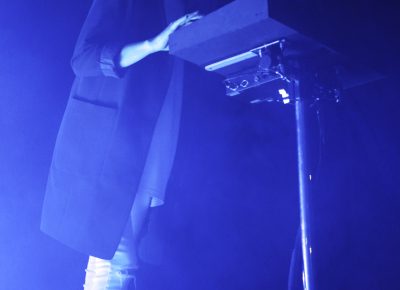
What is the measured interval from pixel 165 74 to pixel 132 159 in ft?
0.68

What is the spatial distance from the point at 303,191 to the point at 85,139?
15.6 inches

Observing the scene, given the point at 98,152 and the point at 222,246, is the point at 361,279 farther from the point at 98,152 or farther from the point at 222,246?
the point at 98,152

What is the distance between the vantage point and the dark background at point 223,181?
93 cm

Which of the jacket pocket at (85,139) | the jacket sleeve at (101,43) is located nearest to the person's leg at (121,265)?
the jacket pocket at (85,139)

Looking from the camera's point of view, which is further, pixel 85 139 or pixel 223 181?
pixel 223 181

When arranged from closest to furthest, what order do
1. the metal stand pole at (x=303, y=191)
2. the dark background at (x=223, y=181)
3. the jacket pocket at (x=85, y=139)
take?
the metal stand pole at (x=303, y=191), the jacket pocket at (x=85, y=139), the dark background at (x=223, y=181)

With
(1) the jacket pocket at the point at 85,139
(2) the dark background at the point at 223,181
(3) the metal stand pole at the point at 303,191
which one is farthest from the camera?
(2) the dark background at the point at 223,181

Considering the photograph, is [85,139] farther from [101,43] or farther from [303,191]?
[303,191]

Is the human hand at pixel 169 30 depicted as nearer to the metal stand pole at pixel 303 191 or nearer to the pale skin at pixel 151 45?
the pale skin at pixel 151 45

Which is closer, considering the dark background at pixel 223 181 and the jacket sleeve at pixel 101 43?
the jacket sleeve at pixel 101 43

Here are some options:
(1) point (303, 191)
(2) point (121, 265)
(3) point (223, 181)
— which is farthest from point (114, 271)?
(3) point (223, 181)

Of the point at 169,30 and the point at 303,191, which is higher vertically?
the point at 169,30

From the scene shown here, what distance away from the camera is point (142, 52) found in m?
0.73

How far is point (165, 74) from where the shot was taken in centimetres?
85
